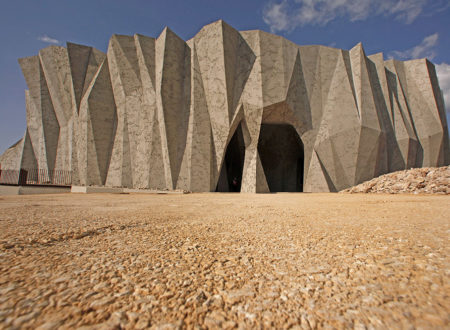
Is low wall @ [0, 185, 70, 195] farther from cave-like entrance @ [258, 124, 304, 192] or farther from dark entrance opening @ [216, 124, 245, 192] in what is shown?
cave-like entrance @ [258, 124, 304, 192]

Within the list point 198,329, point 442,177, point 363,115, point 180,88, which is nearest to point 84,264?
point 198,329

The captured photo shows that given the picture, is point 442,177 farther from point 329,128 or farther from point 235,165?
point 235,165

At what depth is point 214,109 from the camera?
14391 mm

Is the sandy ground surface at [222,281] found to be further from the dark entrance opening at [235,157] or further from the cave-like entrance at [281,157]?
the cave-like entrance at [281,157]

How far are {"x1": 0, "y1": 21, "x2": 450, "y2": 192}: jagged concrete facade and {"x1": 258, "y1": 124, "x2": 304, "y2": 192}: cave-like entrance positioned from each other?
597cm

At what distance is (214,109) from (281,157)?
11065mm

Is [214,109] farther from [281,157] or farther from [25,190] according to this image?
[25,190]

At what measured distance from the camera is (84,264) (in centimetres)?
131

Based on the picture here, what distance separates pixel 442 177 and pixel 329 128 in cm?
693

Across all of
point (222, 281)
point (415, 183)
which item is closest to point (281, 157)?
point (415, 183)

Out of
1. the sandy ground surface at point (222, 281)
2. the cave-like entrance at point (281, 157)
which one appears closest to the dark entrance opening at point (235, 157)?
the cave-like entrance at point (281, 157)

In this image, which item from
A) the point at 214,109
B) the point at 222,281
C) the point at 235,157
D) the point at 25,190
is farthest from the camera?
the point at 235,157

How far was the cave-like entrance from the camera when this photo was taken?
21.7m

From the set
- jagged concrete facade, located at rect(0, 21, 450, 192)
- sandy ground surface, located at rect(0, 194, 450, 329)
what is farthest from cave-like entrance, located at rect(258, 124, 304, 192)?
sandy ground surface, located at rect(0, 194, 450, 329)
